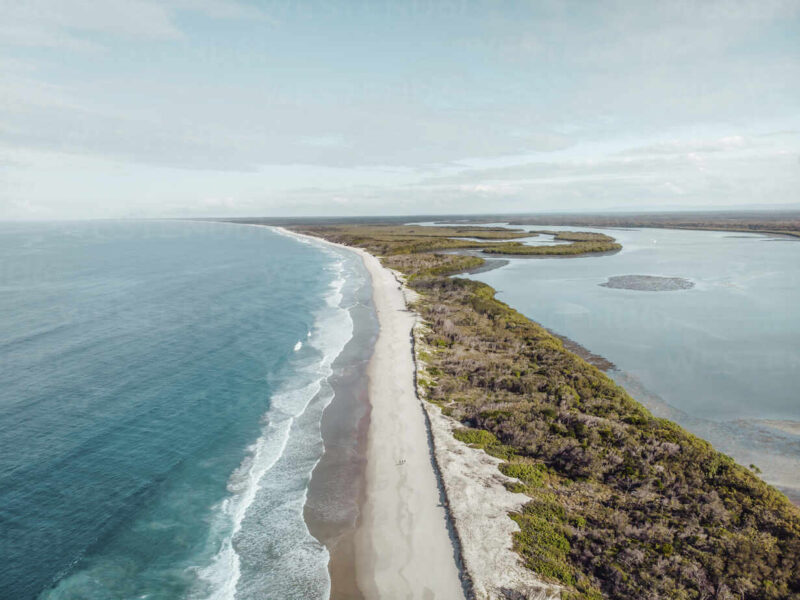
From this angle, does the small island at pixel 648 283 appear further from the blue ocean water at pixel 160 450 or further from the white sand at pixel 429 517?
the white sand at pixel 429 517

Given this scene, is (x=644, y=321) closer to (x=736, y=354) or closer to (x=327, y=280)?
(x=736, y=354)

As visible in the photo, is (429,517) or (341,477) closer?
(429,517)

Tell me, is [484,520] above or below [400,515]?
above

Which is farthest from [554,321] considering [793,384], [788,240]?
[788,240]

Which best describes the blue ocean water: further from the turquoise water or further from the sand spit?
the turquoise water

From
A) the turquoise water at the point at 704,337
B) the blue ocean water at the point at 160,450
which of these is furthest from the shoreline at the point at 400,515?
the turquoise water at the point at 704,337

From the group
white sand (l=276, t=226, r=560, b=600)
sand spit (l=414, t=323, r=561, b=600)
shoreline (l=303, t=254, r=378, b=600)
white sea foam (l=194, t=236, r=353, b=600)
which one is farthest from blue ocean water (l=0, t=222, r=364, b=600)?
sand spit (l=414, t=323, r=561, b=600)

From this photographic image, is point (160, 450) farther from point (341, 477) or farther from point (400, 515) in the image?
point (400, 515)

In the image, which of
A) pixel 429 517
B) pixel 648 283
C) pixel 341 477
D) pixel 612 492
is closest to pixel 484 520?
pixel 429 517
